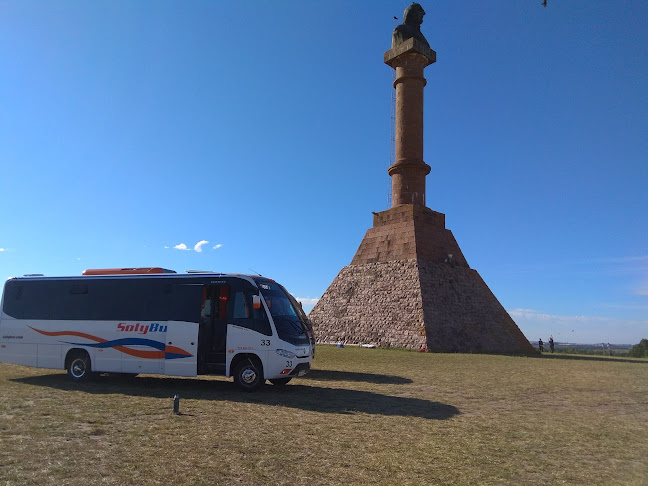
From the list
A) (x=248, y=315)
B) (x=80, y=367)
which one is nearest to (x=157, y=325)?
(x=248, y=315)

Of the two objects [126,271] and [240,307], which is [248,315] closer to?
[240,307]

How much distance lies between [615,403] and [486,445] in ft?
19.5

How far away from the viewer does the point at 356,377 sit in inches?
535

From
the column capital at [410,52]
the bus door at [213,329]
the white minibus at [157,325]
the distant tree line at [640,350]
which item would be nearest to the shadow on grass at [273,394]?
the white minibus at [157,325]

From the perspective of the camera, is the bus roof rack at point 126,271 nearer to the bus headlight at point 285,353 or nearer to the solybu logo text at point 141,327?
the solybu logo text at point 141,327

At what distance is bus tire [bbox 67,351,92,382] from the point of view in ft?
37.9

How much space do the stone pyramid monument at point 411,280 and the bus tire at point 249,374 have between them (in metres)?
15.9

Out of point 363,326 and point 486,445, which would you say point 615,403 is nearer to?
point 486,445

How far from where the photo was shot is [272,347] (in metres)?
10.3

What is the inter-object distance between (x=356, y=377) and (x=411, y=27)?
2914 cm

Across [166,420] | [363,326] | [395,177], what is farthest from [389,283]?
[166,420]

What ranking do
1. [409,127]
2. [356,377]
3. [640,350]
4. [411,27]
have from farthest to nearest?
[640,350] < [411,27] < [409,127] < [356,377]

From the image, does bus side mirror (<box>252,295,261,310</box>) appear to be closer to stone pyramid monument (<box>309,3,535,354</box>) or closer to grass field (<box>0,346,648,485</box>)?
grass field (<box>0,346,648,485</box>)

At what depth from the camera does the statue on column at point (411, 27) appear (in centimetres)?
3341
